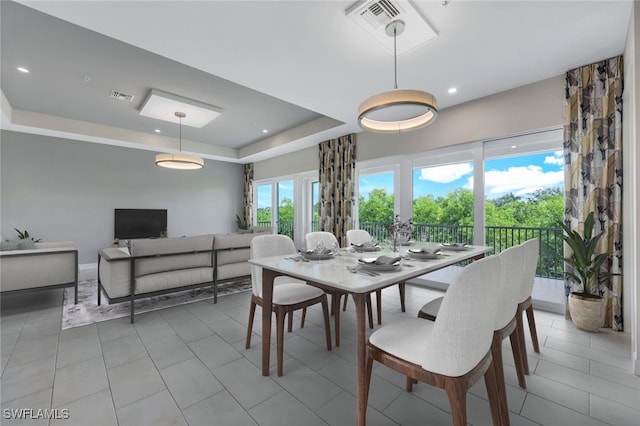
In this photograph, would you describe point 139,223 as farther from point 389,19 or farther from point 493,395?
point 493,395

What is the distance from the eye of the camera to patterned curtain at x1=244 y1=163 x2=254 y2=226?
26.2 feet

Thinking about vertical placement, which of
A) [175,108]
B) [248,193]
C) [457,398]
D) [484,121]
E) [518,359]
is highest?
[175,108]

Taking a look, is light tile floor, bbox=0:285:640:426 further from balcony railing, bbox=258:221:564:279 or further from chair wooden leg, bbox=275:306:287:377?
balcony railing, bbox=258:221:564:279

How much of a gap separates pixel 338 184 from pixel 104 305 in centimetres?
409

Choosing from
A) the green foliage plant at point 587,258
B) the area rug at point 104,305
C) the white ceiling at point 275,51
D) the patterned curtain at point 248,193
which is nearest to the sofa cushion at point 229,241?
the area rug at point 104,305

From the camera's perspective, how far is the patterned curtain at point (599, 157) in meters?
2.66

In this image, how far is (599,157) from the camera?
2.77 meters

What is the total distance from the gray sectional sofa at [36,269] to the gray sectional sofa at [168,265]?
309 mm

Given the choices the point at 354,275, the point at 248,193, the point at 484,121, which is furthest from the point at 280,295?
the point at 248,193

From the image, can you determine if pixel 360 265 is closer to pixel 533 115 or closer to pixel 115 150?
pixel 533 115

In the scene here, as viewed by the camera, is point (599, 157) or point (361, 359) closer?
point (361, 359)

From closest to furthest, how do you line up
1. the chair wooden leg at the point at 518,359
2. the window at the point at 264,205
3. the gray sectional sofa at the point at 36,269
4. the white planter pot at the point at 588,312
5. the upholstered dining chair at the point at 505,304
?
the upholstered dining chair at the point at 505,304
the chair wooden leg at the point at 518,359
the white planter pot at the point at 588,312
the gray sectional sofa at the point at 36,269
the window at the point at 264,205

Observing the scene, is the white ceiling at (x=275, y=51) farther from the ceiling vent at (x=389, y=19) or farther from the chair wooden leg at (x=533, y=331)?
the chair wooden leg at (x=533, y=331)

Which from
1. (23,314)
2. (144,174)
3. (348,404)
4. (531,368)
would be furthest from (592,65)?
(144,174)
